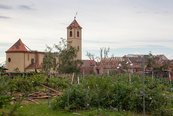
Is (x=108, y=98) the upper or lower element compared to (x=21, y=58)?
lower

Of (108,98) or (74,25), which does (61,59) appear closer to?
(74,25)

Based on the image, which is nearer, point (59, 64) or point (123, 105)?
point (123, 105)

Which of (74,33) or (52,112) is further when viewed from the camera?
(74,33)

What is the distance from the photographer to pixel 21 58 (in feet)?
251

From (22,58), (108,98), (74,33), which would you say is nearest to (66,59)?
(22,58)

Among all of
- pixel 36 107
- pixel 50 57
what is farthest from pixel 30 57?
pixel 36 107

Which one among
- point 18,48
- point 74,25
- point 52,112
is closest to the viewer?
point 52,112

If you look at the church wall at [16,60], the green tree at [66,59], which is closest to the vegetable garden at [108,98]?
the green tree at [66,59]

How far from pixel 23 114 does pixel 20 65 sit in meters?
65.7

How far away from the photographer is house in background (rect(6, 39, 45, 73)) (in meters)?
75.4

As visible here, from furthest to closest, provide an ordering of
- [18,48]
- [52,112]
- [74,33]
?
[74,33], [18,48], [52,112]

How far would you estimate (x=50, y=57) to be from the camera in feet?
196

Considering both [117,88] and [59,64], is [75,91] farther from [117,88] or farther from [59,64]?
[59,64]

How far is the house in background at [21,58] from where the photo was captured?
7544cm
